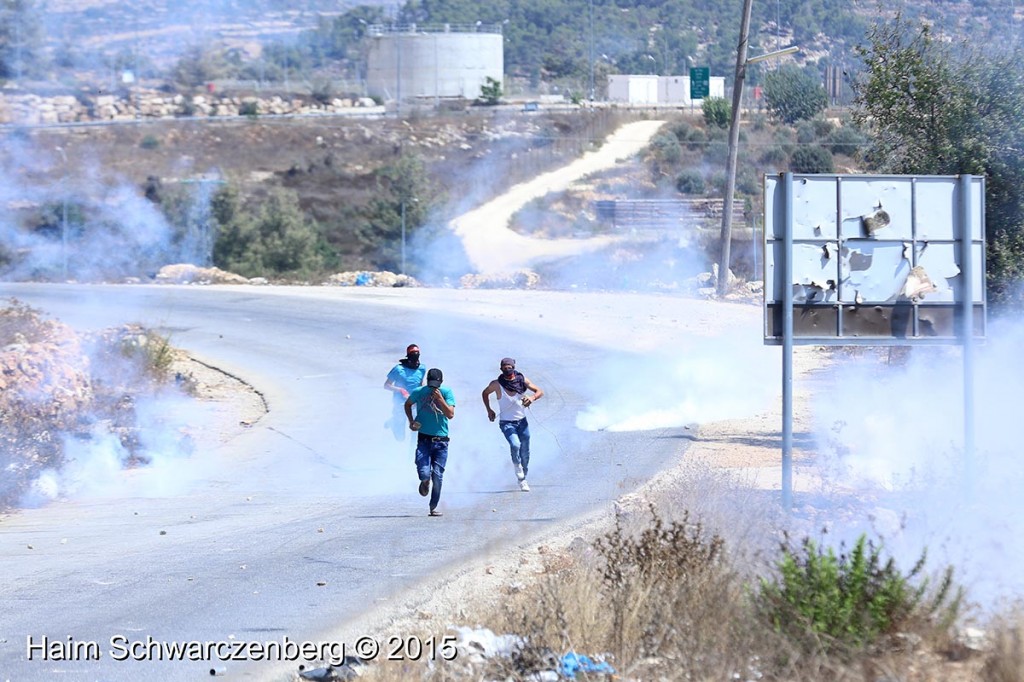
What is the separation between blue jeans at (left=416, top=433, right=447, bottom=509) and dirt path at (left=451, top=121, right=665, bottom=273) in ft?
100

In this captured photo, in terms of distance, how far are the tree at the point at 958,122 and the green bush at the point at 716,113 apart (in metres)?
47.9

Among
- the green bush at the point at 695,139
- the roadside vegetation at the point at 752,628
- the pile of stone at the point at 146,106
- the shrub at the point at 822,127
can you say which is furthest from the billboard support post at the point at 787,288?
the green bush at the point at 695,139

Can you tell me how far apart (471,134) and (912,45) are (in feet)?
178

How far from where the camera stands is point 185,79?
2581 inches

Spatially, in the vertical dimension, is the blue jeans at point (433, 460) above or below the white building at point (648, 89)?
below

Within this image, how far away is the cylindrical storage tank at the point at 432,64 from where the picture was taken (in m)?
83.8

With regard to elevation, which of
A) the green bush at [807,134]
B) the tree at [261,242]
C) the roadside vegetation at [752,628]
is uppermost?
the green bush at [807,134]

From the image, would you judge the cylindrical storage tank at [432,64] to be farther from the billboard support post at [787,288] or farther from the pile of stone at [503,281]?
the billboard support post at [787,288]

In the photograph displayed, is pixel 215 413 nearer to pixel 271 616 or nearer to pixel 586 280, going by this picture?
pixel 271 616

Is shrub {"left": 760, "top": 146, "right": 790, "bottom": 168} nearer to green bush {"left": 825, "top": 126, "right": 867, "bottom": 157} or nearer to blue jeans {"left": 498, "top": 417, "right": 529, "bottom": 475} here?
green bush {"left": 825, "top": 126, "right": 867, "bottom": 157}

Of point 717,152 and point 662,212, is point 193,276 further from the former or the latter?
point 717,152

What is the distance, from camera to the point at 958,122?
16.2 metres

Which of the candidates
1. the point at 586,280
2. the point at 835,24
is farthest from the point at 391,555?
the point at 835,24

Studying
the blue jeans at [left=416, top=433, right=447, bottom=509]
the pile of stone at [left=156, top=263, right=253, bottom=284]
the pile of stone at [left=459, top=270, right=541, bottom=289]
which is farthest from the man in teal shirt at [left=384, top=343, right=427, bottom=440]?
the pile of stone at [left=156, top=263, right=253, bottom=284]
